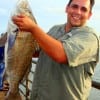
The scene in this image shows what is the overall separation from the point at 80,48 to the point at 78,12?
363 mm

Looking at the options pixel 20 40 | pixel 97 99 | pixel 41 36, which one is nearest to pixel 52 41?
pixel 41 36

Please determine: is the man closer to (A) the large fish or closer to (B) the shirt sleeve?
(B) the shirt sleeve

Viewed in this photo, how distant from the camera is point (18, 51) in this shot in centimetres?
374

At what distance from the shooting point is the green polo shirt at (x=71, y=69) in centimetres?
342

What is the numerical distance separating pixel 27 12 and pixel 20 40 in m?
0.31

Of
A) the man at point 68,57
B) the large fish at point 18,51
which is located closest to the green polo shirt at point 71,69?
the man at point 68,57

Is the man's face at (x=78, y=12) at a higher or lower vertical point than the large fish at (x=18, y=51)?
higher

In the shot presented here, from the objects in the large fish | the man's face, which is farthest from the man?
the large fish

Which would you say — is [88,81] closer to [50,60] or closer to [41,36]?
[50,60]

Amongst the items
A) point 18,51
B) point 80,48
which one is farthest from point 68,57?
point 18,51

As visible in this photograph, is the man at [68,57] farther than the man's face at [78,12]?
No

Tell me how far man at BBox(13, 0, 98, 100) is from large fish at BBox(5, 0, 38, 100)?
143mm

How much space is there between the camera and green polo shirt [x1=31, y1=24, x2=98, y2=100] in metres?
3.42

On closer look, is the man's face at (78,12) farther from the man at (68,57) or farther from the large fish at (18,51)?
the large fish at (18,51)
